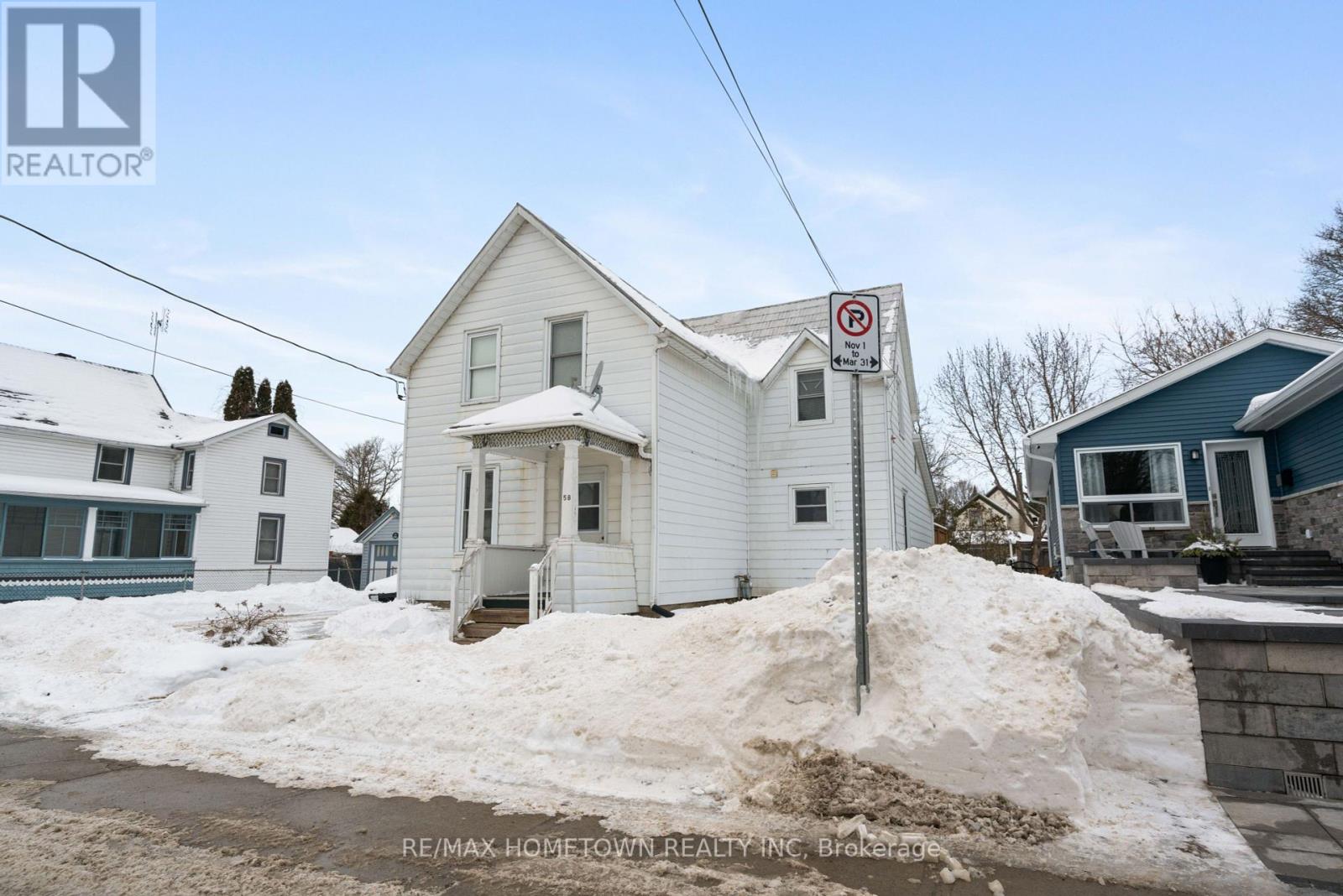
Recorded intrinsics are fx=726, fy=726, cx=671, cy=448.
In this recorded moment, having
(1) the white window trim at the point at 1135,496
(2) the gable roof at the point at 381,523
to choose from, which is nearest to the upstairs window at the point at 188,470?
(2) the gable roof at the point at 381,523

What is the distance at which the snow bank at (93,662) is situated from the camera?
281 inches

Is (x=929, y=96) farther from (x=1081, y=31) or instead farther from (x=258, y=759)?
(x=258, y=759)

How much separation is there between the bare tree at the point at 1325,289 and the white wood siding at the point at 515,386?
21444 mm

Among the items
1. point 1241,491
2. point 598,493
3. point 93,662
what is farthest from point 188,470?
point 1241,491

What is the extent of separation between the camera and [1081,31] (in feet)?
31.5

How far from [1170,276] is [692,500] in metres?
22.9

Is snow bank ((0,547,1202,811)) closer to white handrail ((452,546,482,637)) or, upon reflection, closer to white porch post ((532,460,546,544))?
white handrail ((452,546,482,637))

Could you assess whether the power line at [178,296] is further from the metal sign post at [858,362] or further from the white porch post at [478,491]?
the metal sign post at [858,362]

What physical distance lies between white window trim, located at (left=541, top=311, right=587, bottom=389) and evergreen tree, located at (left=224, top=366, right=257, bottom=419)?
99.8 feet

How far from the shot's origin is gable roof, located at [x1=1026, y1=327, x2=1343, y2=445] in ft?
38.8

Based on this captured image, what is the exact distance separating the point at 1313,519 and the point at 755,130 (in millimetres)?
9811

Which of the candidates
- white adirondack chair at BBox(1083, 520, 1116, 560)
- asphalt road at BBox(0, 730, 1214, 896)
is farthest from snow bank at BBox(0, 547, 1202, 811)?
white adirondack chair at BBox(1083, 520, 1116, 560)

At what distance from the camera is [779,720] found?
4.49m

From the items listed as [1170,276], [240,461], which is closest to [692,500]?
[240,461]
